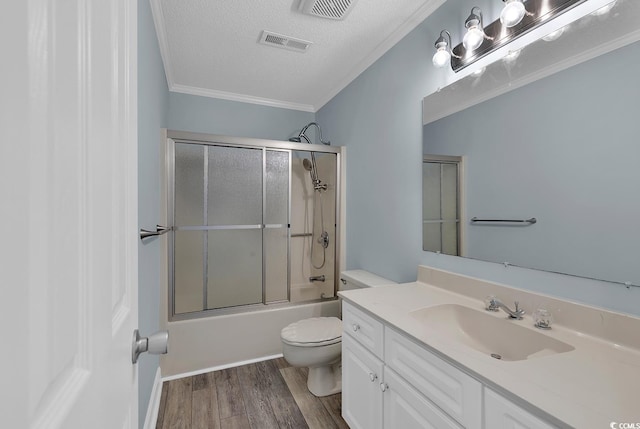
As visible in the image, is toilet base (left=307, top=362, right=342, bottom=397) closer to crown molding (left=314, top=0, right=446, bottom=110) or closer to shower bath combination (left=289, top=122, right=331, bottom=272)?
shower bath combination (left=289, top=122, right=331, bottom=272)

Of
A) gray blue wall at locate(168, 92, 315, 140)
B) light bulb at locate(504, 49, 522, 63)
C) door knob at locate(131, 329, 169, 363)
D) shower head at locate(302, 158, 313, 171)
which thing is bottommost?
door knob at locate(131, 329, 169, 363)

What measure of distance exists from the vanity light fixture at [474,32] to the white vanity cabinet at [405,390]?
4.57 feet

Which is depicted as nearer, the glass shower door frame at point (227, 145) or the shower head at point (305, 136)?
the glass shower door frame at point (227, 145)

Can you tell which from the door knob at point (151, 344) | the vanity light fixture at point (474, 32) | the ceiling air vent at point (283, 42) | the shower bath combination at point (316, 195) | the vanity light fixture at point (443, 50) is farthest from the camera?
the shower bath combination at point (316, 195)

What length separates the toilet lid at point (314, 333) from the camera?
74.7 inches

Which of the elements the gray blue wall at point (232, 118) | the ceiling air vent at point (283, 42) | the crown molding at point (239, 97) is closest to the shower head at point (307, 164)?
the gray blue wall at point (232, 118)

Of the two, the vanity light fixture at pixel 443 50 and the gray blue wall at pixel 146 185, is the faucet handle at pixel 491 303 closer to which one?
the vanity light fixture at pixel 443 50

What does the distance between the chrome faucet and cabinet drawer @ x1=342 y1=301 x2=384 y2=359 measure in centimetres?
49

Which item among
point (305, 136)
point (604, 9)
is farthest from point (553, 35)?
point (305, 136)

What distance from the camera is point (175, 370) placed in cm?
219

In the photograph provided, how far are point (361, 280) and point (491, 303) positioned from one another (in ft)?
3.23

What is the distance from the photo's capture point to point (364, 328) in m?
1.41
